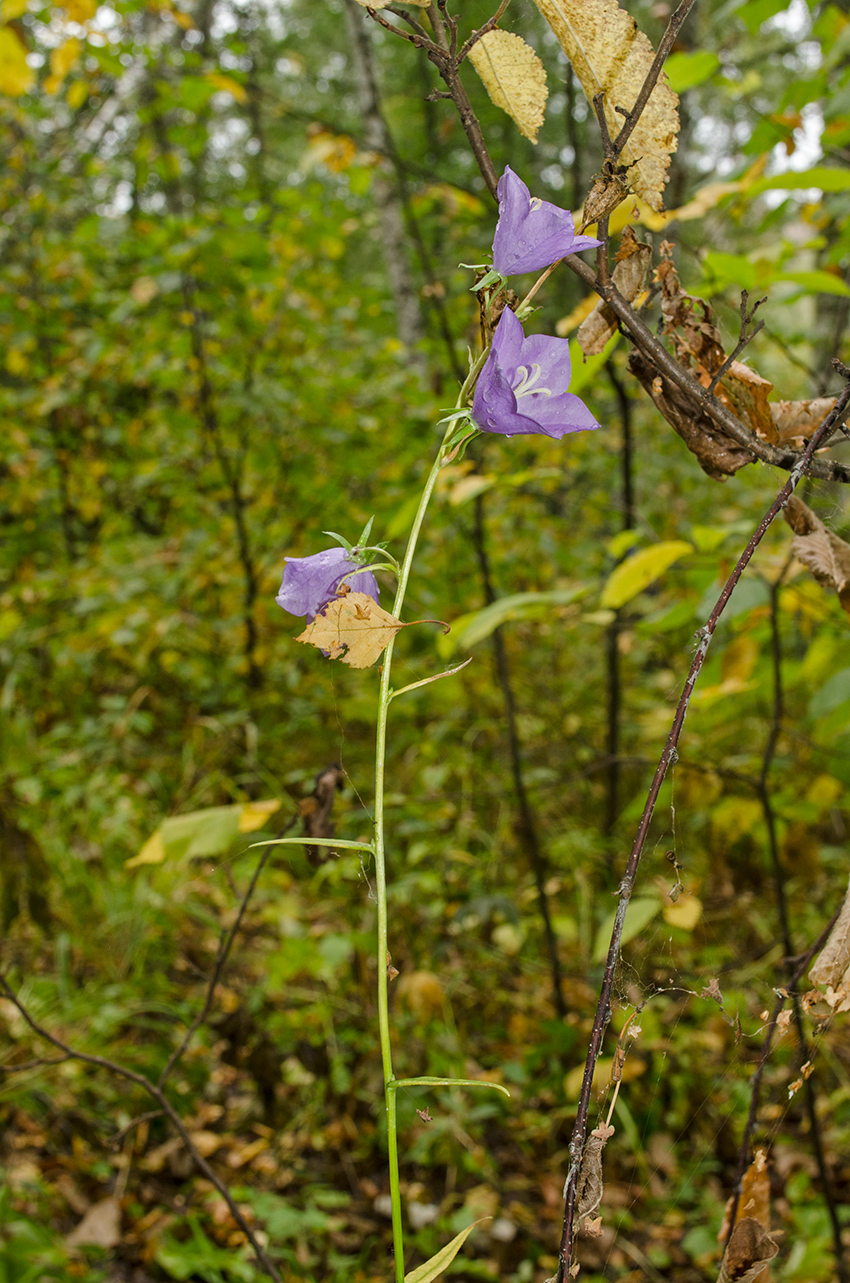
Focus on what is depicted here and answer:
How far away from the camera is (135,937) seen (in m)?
2.23

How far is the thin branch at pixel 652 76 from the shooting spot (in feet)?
1.48

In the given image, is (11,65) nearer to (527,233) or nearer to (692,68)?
(692,68)

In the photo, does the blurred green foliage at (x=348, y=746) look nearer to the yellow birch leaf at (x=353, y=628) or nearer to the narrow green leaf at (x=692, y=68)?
the narrow green leaf at (x=692, y=68)

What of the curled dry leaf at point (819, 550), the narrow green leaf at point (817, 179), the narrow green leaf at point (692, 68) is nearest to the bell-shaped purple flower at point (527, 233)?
the curled dry leaf at point (819, 550)

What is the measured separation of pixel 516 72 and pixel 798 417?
32cm

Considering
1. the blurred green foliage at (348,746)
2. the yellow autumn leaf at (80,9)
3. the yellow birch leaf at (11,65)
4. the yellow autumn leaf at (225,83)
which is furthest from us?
the yellow autumn leaf at (225,83)

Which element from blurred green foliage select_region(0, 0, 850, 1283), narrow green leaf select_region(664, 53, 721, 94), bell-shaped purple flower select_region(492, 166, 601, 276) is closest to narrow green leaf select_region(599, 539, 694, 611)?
blurred green foliage select_region(0, 0, 850, 1283)

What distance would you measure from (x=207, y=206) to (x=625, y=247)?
3952mm

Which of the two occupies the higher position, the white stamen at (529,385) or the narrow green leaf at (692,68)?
the narrow green leaf at (692,68)

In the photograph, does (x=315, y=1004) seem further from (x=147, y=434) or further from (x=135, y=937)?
(x=147, y=434)

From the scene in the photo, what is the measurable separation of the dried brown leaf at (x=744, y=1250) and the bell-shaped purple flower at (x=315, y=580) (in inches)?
18.5

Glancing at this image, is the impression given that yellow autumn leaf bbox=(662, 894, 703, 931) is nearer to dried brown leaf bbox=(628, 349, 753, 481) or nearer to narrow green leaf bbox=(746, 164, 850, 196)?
dried brown leaf bbox=(628, 349, 753, 481)

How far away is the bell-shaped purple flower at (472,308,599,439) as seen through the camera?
0.45m

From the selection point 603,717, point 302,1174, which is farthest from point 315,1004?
point 603,717
